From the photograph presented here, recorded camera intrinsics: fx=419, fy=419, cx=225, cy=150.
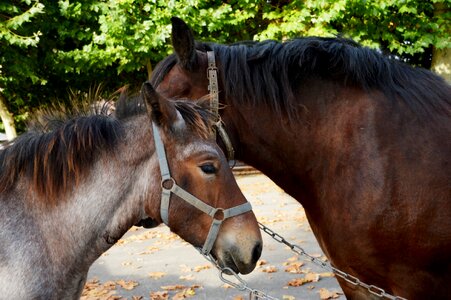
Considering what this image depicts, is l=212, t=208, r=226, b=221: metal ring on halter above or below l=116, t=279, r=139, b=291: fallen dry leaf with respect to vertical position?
above

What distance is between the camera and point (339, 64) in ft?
8.09

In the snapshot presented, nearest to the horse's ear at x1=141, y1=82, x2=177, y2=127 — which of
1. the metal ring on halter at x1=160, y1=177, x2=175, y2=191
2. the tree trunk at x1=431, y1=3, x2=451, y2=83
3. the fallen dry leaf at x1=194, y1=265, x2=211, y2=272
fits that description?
the metal ring on halter at x1=160, y1=177, x2=175, y2=191

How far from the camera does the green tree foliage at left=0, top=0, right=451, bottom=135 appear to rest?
9.06 m

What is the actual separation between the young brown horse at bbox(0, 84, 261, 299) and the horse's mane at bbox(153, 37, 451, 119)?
22.8 inches

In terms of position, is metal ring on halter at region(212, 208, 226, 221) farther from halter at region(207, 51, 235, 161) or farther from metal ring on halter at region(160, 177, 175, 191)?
halter at region(207, 51, 235, 161)

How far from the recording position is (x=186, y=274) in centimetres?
528

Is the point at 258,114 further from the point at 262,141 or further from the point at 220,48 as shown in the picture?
the point at 220,48

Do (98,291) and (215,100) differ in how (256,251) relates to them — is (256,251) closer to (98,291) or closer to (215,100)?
(215,100)

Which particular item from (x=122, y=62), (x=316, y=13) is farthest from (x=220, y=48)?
(x=122, y=62)

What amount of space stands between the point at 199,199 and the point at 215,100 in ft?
2.07

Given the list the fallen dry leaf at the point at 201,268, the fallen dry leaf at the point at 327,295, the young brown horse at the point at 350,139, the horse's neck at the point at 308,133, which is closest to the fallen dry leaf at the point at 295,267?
the fallen dry leaf at the point at 327,295

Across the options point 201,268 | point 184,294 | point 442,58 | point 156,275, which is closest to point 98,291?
point 156,275

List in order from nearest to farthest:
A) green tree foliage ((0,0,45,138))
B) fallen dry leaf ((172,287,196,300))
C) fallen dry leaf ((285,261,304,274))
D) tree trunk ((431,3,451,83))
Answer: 1. fallen dry leaf ((172,287,196,300))
2. fallen dry leaf ((285,261,304,274))
3. green tree foliage ((0,0,45,138))
4. tree trunk ((431,3,451,83))

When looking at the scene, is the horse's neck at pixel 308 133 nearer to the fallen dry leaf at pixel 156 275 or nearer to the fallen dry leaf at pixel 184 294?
the fallen dry leaf at pixel 184 294
